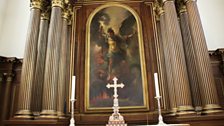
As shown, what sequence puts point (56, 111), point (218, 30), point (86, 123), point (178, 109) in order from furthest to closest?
point (218, 30), point (86, 123), point (56, 111), point (178, 109)

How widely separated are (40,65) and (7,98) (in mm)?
1665

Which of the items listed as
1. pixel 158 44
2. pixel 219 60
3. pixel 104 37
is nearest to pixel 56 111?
pixel 104 37

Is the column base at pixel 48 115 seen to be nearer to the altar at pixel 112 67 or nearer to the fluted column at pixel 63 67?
the altar at pixel 112 67

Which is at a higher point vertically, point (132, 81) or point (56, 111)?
point (132, 81)

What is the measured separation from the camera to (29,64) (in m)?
5.89

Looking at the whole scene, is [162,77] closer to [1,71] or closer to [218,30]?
[218,30]

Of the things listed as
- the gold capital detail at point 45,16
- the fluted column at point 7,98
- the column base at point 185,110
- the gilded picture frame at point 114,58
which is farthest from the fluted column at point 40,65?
the column base at point 185,110

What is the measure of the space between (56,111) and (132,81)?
220cm

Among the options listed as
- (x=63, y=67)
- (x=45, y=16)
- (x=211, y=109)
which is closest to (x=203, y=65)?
(x=211, y=109)

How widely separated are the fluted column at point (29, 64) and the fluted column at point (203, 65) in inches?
165

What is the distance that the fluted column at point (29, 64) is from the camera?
18.1ft

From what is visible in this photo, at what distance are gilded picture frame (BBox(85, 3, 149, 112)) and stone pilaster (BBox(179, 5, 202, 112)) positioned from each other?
47.3 inches

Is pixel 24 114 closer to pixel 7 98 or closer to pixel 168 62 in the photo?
pixel 7 98

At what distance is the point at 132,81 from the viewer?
638 cm
